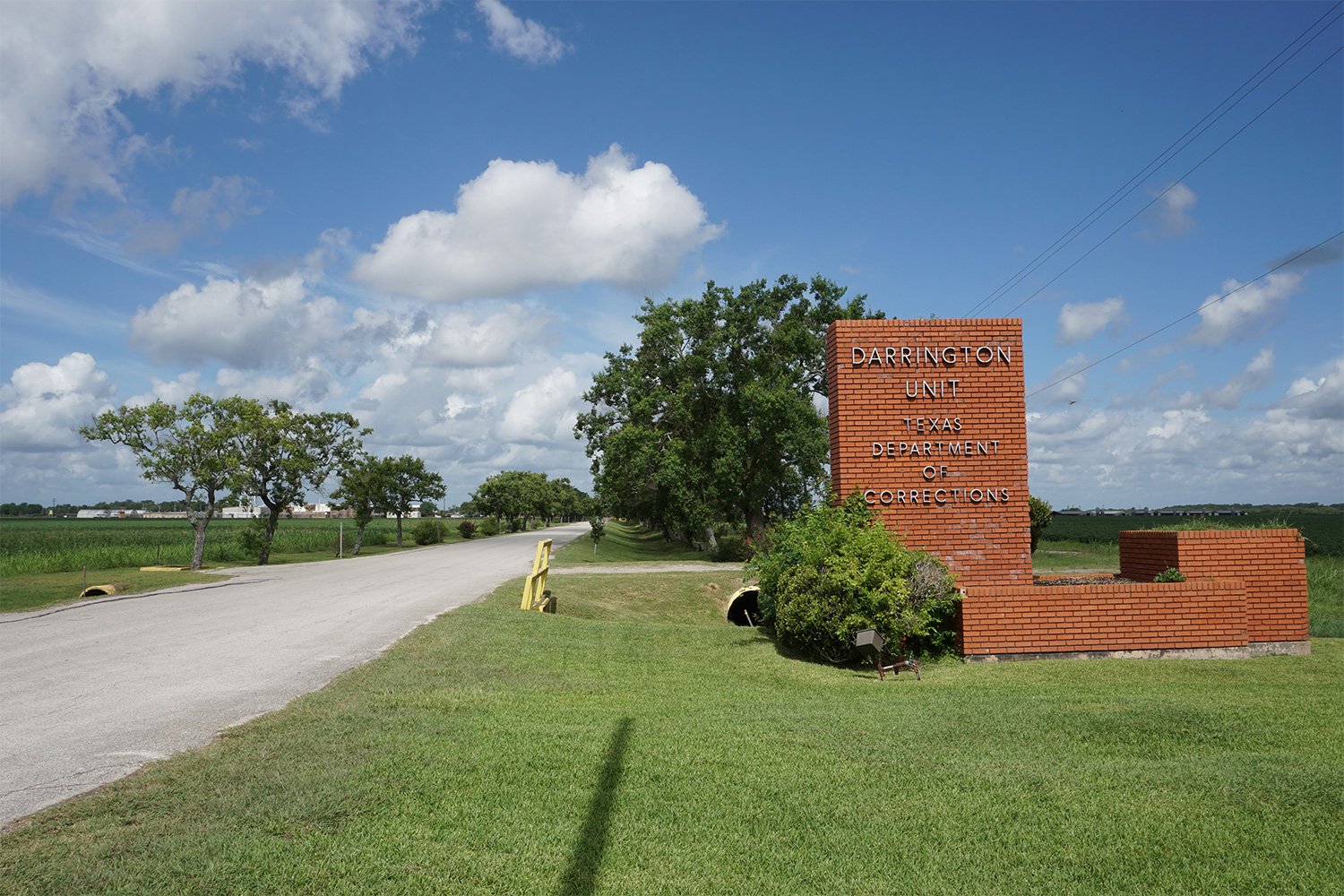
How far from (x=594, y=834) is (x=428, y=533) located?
55330 millimetres

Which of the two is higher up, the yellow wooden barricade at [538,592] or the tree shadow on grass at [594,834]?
the yellow wooden barricade at [538,592]

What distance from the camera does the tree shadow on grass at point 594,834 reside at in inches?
144

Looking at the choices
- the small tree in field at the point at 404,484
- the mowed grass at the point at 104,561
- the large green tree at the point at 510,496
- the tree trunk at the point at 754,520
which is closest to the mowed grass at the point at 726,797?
the mowed grass at the point at 104,561

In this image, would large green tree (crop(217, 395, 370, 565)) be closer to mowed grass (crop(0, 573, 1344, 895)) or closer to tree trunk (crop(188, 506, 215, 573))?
tree trunk (crop(188, 506, 215, 573))

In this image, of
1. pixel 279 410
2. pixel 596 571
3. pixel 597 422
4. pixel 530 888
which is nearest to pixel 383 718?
pixel 530 888

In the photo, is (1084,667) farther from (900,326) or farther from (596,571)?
(596,571)

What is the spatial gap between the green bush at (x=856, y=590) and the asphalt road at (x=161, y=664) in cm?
491

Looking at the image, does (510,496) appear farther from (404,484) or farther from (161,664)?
(161,664)

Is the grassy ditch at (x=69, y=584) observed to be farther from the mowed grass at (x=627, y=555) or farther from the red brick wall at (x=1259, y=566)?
the red brick wall at (x=1259, y=566)

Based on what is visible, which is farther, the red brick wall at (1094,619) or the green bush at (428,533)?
the green bush at (428,533)

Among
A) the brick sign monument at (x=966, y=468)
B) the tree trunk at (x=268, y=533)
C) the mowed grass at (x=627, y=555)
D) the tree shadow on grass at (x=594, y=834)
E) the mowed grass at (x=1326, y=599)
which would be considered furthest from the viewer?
the tree trunk at (x=268, y=533)

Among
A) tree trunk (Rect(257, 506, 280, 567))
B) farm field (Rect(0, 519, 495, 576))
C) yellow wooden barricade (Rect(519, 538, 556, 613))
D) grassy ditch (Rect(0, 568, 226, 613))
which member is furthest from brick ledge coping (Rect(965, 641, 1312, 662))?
tree trunk (Rect(257, 506, 280, 567))

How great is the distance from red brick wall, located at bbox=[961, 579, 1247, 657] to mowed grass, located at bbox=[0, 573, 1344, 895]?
1.70m

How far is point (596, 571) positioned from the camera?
23.9 meters
